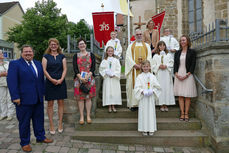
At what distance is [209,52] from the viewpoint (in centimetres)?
363

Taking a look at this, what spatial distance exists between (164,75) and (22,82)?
326cm

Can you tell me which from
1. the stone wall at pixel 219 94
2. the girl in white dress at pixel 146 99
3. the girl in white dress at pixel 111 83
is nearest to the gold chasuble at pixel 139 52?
the girl in white dress at pixel 111 83

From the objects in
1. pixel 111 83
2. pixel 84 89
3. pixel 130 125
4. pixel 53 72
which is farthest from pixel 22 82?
pixel 130 125

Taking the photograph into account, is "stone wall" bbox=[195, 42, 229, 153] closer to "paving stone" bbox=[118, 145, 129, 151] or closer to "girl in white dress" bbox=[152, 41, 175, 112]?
"girl in white dress" bbox=[152, 41, 175, 112]

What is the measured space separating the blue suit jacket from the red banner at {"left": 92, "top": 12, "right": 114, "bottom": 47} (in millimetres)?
3896

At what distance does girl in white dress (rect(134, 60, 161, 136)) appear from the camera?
379 cm

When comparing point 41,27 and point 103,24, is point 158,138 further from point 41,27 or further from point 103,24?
point 41,27

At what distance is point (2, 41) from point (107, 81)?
81.8 feet

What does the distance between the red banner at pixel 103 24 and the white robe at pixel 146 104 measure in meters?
3.48

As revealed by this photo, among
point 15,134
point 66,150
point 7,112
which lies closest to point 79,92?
point 66,150

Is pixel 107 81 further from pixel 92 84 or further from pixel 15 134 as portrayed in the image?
pixel 15 134

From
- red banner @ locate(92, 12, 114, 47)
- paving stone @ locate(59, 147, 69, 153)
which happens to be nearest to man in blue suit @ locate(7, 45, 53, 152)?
paving stone @ locate(59, 147, 69, 153)

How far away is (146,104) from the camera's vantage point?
3836mm

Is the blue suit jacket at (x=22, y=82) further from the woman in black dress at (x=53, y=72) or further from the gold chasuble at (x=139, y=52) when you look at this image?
the gold chasuble at (x=139, y=52)
